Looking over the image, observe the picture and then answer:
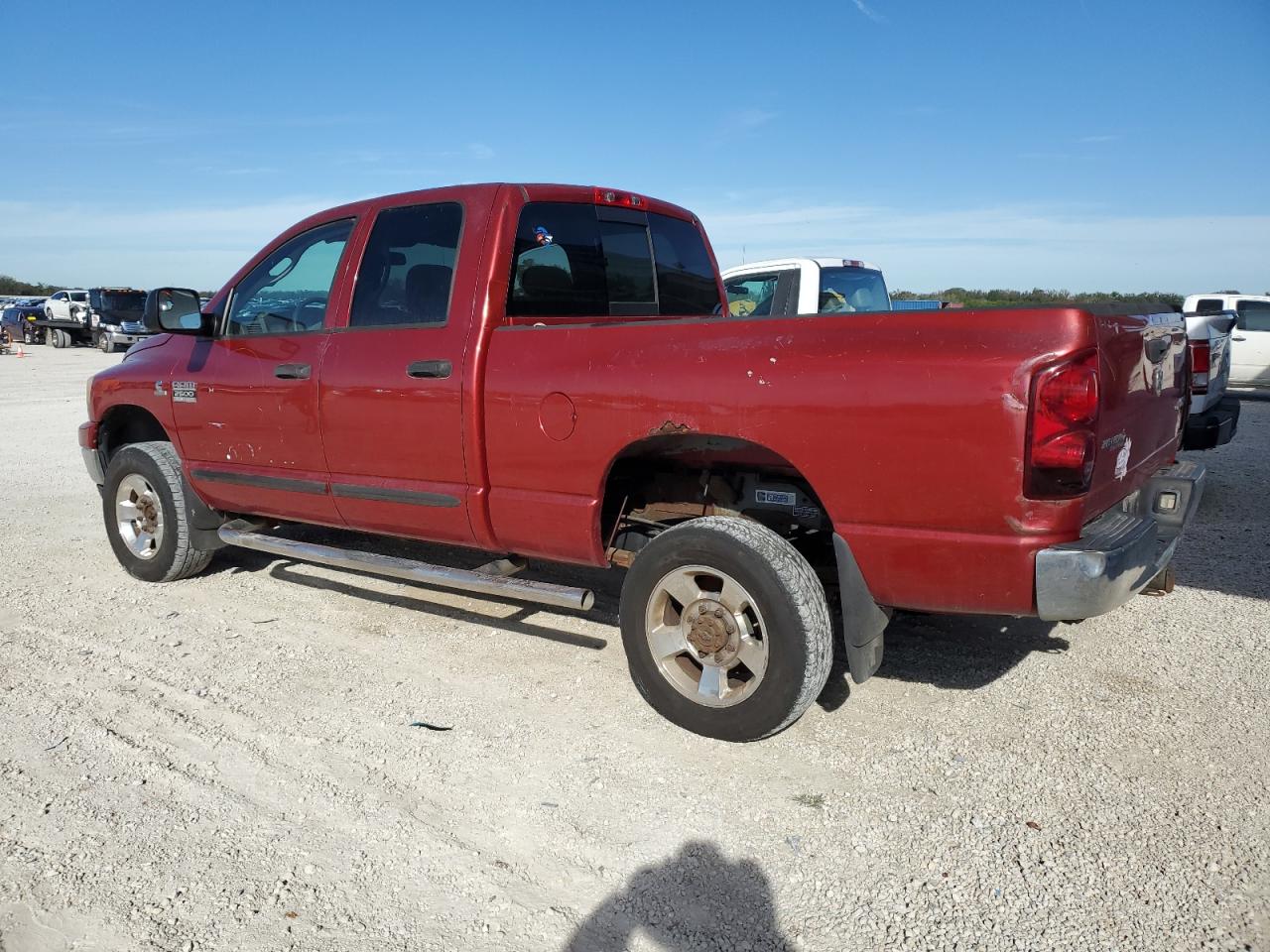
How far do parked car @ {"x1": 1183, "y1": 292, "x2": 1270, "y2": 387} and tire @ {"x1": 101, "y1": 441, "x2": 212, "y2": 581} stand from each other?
57.4 feet

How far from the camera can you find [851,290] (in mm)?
9297

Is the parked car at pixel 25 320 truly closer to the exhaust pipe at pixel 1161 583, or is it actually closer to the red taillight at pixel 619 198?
the red taillight at pixel 619 198

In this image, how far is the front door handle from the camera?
13.1ft

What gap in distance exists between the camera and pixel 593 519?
3.74 meters

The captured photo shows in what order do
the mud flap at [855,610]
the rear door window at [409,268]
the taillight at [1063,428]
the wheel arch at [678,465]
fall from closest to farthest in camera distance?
the taillight at [1063,428] → the mud flap at [855,610] → the wheel arch at [678,465] → the rear door window at [409,268]

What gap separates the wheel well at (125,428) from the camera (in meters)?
5.80

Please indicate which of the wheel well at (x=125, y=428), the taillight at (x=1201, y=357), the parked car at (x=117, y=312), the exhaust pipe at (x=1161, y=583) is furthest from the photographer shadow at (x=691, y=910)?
the parked car at (x=117, y=312)

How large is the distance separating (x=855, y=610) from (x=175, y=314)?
3.85m

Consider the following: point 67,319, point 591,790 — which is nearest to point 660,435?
point 591,790

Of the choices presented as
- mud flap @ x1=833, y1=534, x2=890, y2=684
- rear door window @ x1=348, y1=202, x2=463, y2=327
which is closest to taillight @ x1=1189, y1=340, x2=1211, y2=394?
mud flap @ x1=833, y1=534, x2=890, y2=684

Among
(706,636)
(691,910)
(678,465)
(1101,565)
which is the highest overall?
(678,465)

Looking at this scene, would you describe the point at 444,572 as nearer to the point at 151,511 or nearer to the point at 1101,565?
the point at 151,511

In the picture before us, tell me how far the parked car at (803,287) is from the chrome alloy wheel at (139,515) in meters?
5.29

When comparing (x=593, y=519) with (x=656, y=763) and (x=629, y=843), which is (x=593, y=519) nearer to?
(x=656, y=763)
